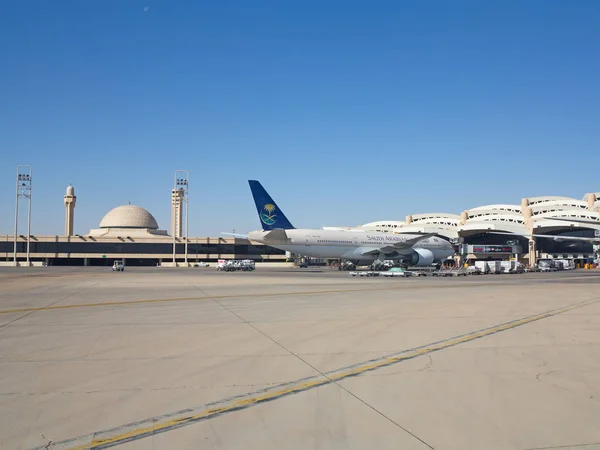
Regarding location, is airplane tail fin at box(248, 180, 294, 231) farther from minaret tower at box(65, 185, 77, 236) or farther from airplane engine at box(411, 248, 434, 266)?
minaret tower at box(65, 185, 77, 236)

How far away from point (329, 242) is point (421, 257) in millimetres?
12485

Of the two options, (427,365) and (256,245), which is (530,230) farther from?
(427,365)

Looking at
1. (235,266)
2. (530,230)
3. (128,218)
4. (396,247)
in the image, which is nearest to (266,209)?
(396,247)

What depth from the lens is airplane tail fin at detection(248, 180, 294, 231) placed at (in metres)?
59.7

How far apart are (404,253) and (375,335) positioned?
53.7 m

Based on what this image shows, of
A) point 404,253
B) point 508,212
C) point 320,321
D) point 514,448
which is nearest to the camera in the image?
point 514,448

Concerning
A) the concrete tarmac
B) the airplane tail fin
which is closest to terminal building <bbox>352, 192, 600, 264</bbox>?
the airplane tail fin

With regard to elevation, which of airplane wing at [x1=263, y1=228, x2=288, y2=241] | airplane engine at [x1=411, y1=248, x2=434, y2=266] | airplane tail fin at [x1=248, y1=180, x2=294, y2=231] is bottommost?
airplane engine at [x1=411, y1=248, x2=434, y2=266]

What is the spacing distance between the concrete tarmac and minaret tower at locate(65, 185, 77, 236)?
134 meters

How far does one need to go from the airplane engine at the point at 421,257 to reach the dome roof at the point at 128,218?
327ft

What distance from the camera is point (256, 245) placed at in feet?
449

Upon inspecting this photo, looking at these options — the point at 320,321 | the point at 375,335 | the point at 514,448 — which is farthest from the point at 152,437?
the point at 320,321

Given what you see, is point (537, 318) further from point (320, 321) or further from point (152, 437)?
point (152, 437)

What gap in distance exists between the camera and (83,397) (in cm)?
735
